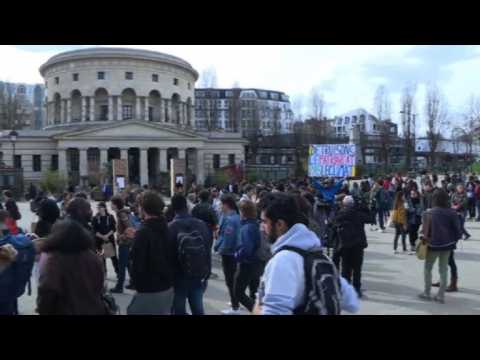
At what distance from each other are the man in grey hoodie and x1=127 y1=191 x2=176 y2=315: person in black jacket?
1875mm

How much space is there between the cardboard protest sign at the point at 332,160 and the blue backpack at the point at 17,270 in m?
13.7

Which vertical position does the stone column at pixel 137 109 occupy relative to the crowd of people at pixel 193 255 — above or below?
above

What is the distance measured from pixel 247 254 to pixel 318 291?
13.5ft

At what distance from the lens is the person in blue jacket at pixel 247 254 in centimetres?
703

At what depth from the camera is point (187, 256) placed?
531 centimetres

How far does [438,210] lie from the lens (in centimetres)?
820

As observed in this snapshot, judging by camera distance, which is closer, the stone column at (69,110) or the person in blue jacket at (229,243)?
the person in blue jacket at (229,243)

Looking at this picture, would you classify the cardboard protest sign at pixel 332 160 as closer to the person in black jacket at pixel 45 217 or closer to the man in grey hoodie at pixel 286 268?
the person in black jacket at pixel 45 217

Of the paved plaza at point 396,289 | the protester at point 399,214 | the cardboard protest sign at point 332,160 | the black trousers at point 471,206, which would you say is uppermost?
the cardboard protest sign at point 332,160

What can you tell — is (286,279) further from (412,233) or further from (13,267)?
(412,233)

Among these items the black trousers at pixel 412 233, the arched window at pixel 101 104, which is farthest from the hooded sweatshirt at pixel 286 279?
the arched window at pixel 101 104

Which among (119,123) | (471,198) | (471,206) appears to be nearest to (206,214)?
(471,198)
